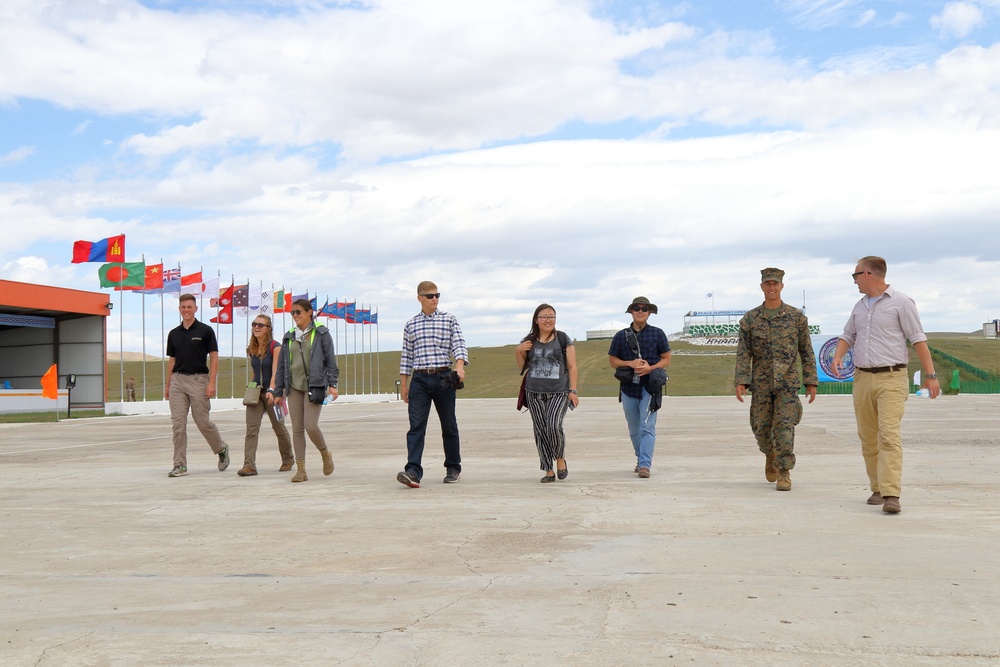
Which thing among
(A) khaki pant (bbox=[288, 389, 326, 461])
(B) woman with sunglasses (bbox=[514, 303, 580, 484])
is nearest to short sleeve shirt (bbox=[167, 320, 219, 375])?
(A) khaki pant (bbox=[288, 389, 326, 461])

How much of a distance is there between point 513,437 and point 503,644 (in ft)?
47.4

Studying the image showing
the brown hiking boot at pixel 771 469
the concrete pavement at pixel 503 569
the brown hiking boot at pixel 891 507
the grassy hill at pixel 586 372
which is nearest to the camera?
the concrete pavement at pixel 503 569

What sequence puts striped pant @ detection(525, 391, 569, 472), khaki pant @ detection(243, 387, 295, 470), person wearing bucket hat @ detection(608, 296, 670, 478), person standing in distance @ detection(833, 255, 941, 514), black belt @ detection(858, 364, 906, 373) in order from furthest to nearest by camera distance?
1. khaki pant @ detection(243, 387, 295, 470)
2. person wearing bucket hat @ detection(608, 296, 670, 478)
3. striped pant @ detection(525, 391, 569, 472)
4. black belt @ detection(858, 364, 906, 373)
5. person standing in distance @ detection(833, 255, 941, 514)

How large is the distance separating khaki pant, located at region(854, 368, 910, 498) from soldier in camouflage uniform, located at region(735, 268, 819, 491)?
83cm

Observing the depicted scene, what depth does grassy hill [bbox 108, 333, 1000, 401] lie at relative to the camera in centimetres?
8650

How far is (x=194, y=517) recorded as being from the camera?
27.9ft

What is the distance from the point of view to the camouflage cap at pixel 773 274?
9.91 metres

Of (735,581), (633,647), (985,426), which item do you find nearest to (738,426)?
(985,426)

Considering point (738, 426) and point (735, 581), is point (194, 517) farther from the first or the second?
point (738, 426)

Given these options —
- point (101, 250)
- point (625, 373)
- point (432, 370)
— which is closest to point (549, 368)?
point (625, 373)

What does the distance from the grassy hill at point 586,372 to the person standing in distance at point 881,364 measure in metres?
67.4

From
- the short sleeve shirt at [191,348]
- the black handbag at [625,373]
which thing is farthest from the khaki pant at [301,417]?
the black handbag at [625,373]

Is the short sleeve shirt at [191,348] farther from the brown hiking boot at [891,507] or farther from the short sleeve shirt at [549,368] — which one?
the brown hiking boot at [891,507]

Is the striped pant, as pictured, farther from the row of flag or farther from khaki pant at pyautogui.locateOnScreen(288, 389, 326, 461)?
the row of flag
